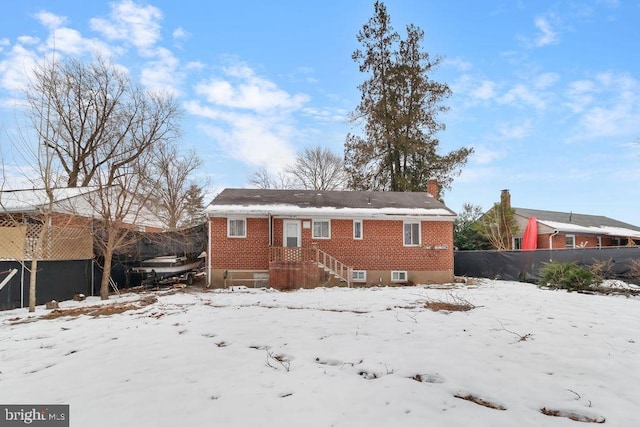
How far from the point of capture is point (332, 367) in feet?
14.4

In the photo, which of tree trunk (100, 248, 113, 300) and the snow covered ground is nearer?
the snow covered ground

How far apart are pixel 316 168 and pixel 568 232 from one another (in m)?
23.1

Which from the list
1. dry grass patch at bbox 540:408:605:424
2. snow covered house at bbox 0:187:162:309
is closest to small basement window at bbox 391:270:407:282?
snow covered house at bbox 0:187:162:309

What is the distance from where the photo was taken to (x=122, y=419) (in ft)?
10.2

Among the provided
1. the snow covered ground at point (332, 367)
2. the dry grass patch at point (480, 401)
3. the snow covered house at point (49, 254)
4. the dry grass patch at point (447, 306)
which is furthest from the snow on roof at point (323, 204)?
the dry grass patch at point (480, 401)

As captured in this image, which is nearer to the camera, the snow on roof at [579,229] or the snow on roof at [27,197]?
the snow on roof at [27,197]

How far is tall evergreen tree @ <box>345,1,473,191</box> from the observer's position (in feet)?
91.2

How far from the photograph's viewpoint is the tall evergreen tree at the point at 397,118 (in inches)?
1095

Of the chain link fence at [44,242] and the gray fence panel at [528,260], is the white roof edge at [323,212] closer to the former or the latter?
the gray fence panel at [528,260]

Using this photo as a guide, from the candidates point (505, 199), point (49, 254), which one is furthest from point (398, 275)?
point (505, 199)

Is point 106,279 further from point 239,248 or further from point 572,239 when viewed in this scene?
point 572,239

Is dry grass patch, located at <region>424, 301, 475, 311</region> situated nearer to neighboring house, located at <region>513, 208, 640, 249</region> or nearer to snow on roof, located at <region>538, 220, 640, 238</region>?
neighboring house, located at <region>513, 208, 640, 249</region>

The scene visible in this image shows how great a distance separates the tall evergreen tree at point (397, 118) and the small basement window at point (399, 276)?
1230cm

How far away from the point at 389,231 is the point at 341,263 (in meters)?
2.90
